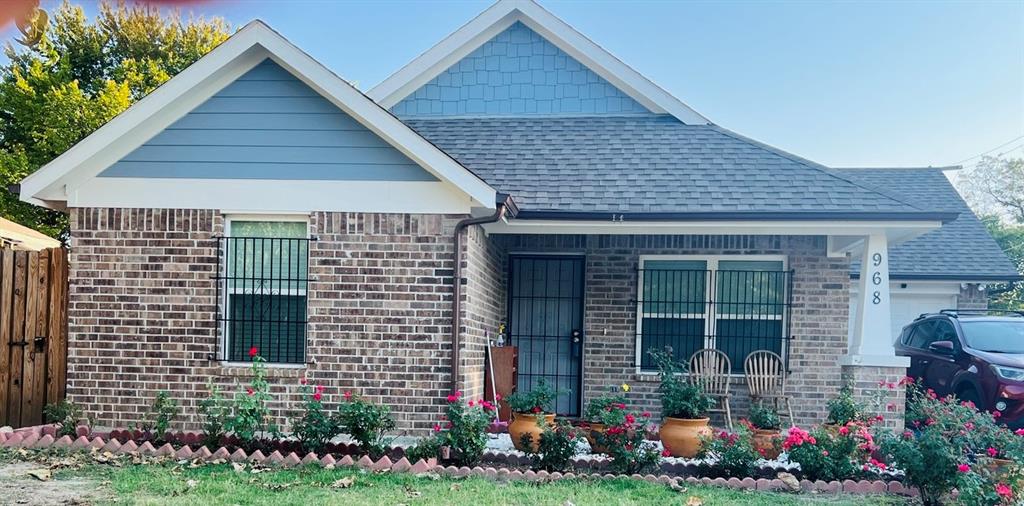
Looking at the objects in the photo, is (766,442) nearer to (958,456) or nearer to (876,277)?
(958,456)

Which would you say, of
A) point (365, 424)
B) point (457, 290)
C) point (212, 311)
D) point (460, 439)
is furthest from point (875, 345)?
point (212, 311)

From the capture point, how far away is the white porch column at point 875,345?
26.2 ft

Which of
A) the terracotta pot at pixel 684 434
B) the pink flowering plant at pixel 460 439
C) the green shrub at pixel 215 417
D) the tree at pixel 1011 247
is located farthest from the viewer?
the tree at pixel 1011 247

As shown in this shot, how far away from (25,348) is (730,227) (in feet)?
25.1

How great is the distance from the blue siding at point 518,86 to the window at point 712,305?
274 centimetres

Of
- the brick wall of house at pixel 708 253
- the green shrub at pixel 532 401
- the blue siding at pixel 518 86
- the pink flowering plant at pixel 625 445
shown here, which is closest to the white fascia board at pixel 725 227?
the brick wall of house at pixel 708 253

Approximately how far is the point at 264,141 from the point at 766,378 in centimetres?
633

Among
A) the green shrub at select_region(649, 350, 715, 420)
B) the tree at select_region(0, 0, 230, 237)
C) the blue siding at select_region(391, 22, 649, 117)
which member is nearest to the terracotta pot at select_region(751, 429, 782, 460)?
the green shrub at select_region(649, 350, 715, 420)

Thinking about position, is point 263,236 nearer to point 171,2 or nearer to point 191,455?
point 191,455

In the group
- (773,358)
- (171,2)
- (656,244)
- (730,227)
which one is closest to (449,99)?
(656,244)

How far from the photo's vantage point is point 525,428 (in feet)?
23.0

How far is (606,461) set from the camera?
6.59 metres

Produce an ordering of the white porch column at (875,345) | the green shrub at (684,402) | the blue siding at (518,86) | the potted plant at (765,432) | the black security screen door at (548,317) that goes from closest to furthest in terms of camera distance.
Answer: the potted plant at (765,432) → the green shrub at (684,402) → the white porch column at (875,345) → the black security screen door at (548,317) → the blue siding at (518,86)

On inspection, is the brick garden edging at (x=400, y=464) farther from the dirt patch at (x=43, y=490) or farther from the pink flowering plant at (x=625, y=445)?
the dirt patch at (x=43, y=490)
